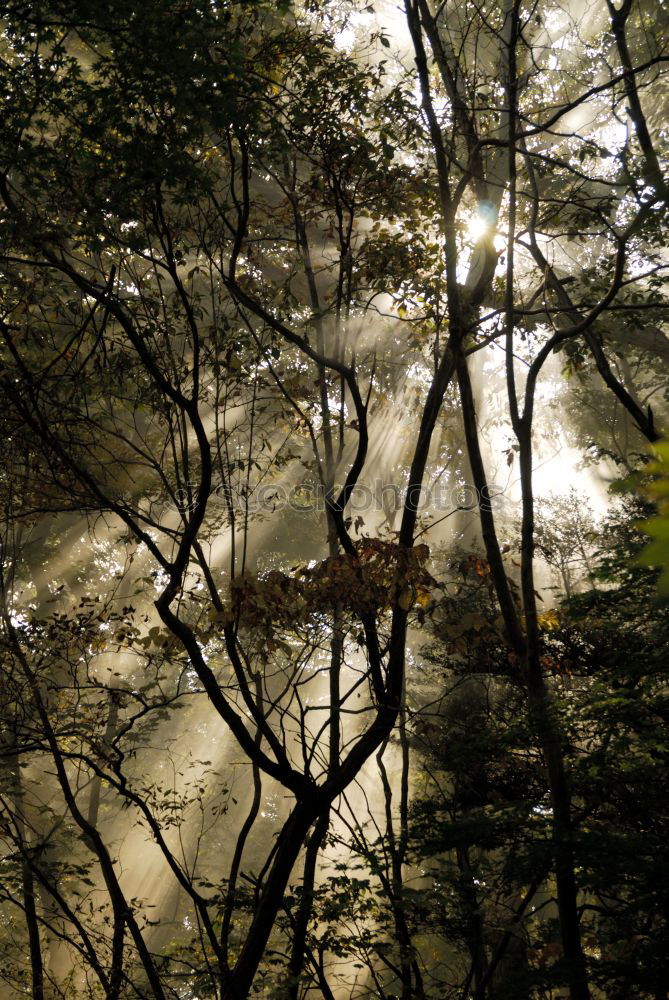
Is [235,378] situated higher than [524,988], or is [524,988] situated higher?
[235,378]

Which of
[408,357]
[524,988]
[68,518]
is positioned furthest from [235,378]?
[68,518]

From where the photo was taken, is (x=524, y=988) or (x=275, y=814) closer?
(x=524, y=988)

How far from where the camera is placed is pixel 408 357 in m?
16.4

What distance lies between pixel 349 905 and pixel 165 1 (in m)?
5.91

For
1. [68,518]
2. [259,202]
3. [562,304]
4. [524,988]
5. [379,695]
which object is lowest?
[524,988]

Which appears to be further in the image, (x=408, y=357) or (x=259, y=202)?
(x=408, y=357)

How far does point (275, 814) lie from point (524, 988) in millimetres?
23833

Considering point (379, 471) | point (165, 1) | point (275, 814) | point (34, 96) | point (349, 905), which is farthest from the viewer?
point (275, 814)

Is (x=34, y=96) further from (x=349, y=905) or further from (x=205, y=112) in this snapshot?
(x=349, y=905)

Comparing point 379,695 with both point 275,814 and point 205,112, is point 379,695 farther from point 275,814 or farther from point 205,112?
point 275,814

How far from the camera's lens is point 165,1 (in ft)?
12.1

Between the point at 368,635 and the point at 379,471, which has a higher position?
the point at 379,471

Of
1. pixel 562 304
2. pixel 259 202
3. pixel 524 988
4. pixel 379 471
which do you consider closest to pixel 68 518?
pixel 379 471

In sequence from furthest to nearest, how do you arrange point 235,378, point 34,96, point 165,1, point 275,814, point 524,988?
point 275,814 → point 235,378 → point 34,96 → point 165,1 → point 524,988
